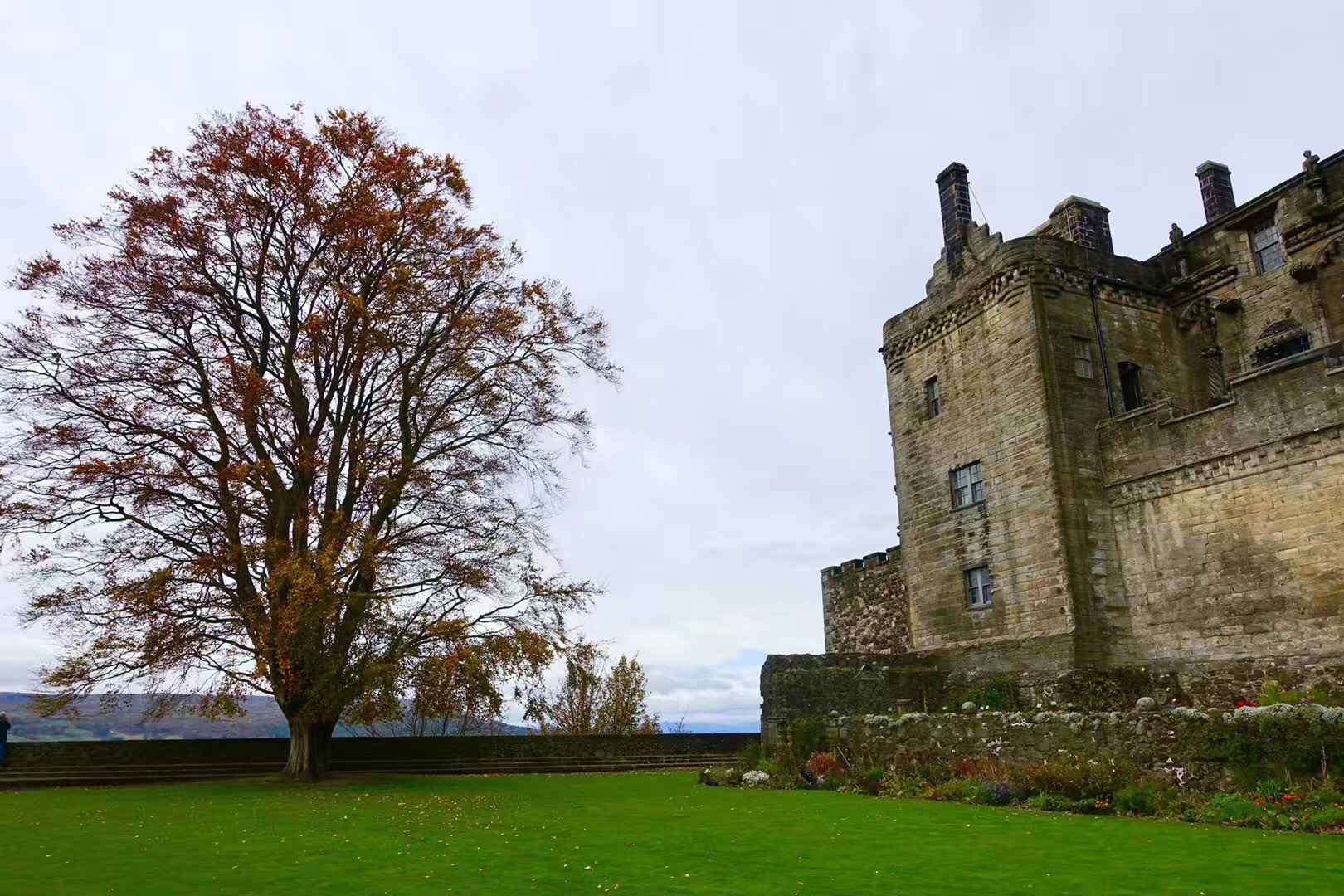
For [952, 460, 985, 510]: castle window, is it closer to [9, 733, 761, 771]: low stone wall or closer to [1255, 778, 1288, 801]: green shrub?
[9, 733, 761, 771]: low stone wall

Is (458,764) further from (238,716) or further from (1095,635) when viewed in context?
(1095,635)

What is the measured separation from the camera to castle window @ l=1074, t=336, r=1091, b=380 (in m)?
24.5

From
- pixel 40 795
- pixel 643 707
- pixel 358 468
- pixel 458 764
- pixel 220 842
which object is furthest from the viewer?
pixel 643 707

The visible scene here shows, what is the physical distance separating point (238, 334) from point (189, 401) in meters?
2.16

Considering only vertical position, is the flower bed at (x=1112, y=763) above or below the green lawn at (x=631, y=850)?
above

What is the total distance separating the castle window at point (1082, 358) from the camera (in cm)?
2447

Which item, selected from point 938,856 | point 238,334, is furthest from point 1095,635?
point 238,334

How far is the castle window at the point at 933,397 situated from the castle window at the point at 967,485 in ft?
6.85

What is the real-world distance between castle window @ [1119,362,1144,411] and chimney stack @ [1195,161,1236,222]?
239 inches

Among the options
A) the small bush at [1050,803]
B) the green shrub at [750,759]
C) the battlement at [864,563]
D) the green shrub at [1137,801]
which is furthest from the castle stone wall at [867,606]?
the green shrub at [1137,801]

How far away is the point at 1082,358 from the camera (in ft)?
80.9

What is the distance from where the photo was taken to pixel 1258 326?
2497 cm

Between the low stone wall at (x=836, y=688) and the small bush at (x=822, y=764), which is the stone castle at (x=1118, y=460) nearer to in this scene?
the low stone wall at (x=836, y=688)

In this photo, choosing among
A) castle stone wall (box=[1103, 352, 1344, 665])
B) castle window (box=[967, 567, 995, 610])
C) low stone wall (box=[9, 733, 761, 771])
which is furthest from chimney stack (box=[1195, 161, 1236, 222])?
low stone wall (box=[9, 733, 761, 771])
